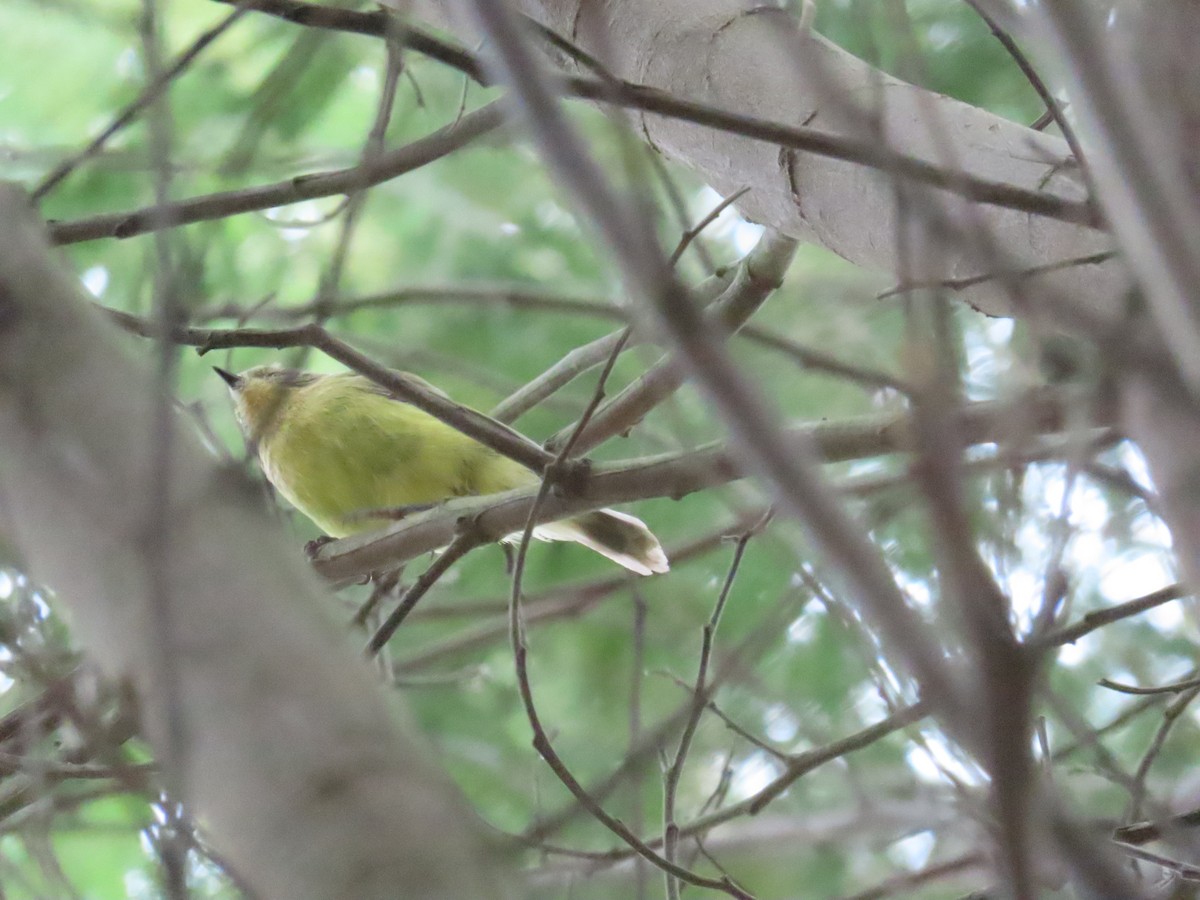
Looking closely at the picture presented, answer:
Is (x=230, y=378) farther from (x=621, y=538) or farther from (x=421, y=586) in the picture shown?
(x=421, y=586)

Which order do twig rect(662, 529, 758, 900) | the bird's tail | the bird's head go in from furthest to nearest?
the bird's head
the bird's tail
twig rect(662, 529, 758, 900)

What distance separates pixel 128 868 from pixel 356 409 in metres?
1.98

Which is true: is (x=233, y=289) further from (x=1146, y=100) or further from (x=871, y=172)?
(x=1146, y=100)

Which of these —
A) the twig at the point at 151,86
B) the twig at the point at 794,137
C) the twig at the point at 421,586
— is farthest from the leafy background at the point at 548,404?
the twig at the point at 794,137

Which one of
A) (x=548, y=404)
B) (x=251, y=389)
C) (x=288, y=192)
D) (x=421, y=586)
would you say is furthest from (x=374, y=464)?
(x=288, y=192)

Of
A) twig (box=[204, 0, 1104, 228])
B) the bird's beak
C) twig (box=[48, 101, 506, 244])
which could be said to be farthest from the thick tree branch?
the bird's beak

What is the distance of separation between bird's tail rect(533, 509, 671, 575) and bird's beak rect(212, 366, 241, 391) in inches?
69.2

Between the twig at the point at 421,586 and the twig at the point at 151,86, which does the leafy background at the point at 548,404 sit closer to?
the twig at the point at 421,586

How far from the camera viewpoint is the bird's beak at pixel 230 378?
19.0 ft

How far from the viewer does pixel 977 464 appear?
1757mm

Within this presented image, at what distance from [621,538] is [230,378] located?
221 cm

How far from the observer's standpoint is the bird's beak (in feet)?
19.0

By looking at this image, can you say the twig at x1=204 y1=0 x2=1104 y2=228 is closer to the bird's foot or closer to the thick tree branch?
the thick tree branch

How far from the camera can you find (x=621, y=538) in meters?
4.59
